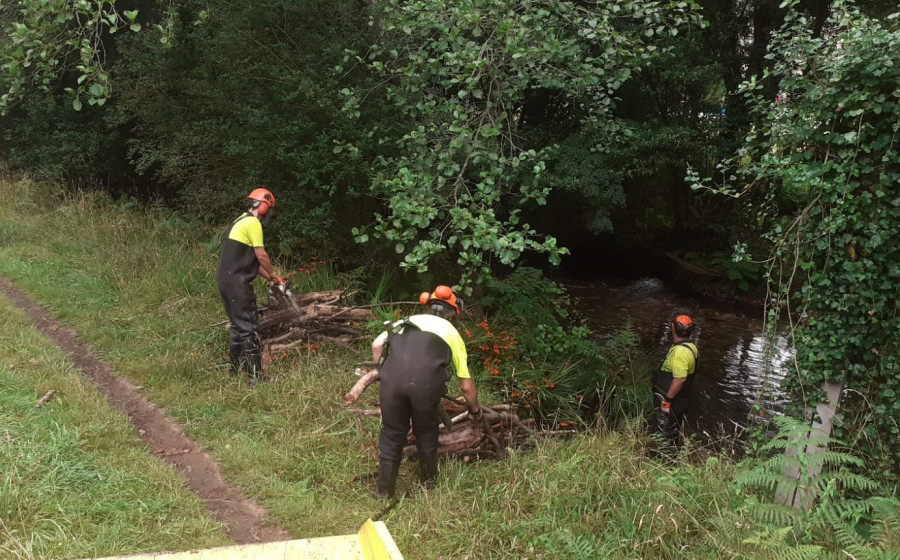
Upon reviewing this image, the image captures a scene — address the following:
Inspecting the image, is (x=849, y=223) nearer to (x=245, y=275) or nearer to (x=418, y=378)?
(x=418, y=378)

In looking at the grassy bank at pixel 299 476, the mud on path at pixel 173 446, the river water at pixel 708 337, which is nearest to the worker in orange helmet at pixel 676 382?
the river water at pixel 708 337

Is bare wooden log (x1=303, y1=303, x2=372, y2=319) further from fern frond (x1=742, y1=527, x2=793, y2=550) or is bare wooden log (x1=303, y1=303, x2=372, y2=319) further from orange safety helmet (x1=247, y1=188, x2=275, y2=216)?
fern frond (x1=742, y1=527, x2=793, y2=550)

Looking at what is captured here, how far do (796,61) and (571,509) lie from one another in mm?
4241

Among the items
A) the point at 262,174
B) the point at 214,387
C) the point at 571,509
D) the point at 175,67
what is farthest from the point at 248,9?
the point at 571,509

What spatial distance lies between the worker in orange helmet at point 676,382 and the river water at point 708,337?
0.43 metres

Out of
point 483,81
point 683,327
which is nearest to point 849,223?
point 683,327

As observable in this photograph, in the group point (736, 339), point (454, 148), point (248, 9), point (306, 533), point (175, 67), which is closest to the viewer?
point (306, 533)

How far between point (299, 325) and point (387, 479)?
10.2 feet

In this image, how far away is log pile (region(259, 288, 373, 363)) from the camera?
23.6ft

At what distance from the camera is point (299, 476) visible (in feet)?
16.3

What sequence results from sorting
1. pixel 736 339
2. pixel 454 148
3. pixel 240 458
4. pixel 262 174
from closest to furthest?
pixel 240 458, pixel 454 148, pixel 262 174, pixel 736 339

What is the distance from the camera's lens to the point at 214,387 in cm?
632

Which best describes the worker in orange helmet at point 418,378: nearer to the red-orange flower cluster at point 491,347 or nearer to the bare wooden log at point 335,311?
the bare wooden log at point 335,311

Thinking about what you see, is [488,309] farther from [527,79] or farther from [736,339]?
[736,339]
